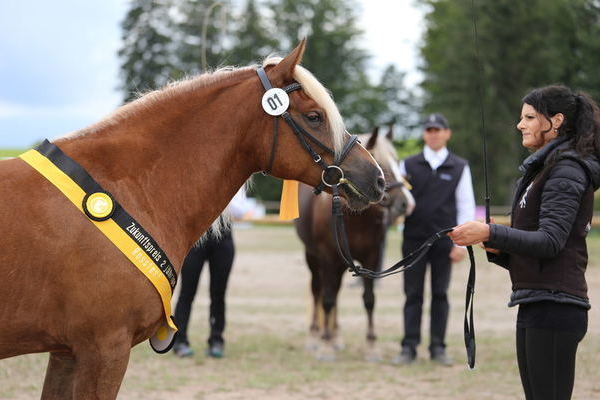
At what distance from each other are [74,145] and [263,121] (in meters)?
0.82

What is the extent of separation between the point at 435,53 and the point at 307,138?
43.1 metres

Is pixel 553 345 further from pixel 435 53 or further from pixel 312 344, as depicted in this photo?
pixel 435 53

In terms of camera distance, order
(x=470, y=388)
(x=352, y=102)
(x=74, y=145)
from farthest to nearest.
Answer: (x=352, y=102) < (x=470, y=388) < (x=74, y=145)

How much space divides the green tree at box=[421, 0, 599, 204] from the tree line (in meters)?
0.06

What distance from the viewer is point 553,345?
10.6 ft

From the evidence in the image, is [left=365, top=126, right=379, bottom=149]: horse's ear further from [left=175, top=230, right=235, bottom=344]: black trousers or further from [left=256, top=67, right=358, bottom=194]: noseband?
[left=256, top=67, right=358, bottom=194]: noseband

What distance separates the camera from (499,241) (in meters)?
3.15

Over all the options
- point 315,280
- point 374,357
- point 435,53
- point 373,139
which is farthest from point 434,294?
point 435,53

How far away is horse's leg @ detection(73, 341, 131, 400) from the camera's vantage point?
278cm

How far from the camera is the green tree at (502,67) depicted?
1503 inches

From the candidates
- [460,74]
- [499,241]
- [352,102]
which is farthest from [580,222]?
[352,102]

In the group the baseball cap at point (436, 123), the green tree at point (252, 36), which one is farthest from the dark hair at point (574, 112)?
the green tree at point (252, 36)

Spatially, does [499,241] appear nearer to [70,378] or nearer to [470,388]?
[70,378]

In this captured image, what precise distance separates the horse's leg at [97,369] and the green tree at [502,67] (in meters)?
36.4
